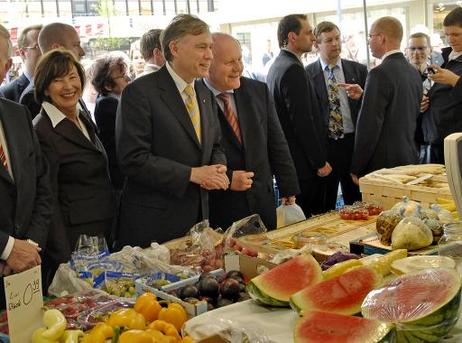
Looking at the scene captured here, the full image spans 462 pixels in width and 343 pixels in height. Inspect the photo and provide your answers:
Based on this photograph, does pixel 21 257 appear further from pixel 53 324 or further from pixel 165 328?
pixel 165 328

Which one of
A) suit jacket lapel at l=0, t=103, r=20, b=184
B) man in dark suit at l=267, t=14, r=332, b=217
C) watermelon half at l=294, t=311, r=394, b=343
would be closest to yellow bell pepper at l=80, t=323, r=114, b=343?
watermelon half at l=294, t=311, r=394, b=343

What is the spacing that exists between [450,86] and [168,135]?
260cm

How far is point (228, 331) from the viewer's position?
1.39m

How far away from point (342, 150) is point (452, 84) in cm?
94

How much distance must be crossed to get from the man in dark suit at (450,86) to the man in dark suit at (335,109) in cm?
62

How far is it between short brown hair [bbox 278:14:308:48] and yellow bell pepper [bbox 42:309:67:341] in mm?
3234

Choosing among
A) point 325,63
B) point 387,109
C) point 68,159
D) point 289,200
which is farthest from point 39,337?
point 325,63

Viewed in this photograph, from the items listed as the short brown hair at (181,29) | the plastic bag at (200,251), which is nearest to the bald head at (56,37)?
the short brown hair at (181,29)

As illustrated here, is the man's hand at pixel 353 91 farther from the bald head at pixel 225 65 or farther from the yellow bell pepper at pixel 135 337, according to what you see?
the yellow bell pepper at pixel 135 337

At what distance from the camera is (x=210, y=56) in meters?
3.03

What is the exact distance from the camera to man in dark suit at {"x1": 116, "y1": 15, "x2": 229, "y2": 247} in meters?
2.86

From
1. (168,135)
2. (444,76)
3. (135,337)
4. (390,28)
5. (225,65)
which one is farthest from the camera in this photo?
(444,76)

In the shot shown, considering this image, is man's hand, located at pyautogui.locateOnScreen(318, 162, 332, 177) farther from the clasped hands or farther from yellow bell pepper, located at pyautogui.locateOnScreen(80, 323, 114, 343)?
yellow bell pepper, located at pyautogui.locateOnScreen(80, 323, 114, 343)

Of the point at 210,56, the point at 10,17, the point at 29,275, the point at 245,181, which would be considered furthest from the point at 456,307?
the point at 10,17
